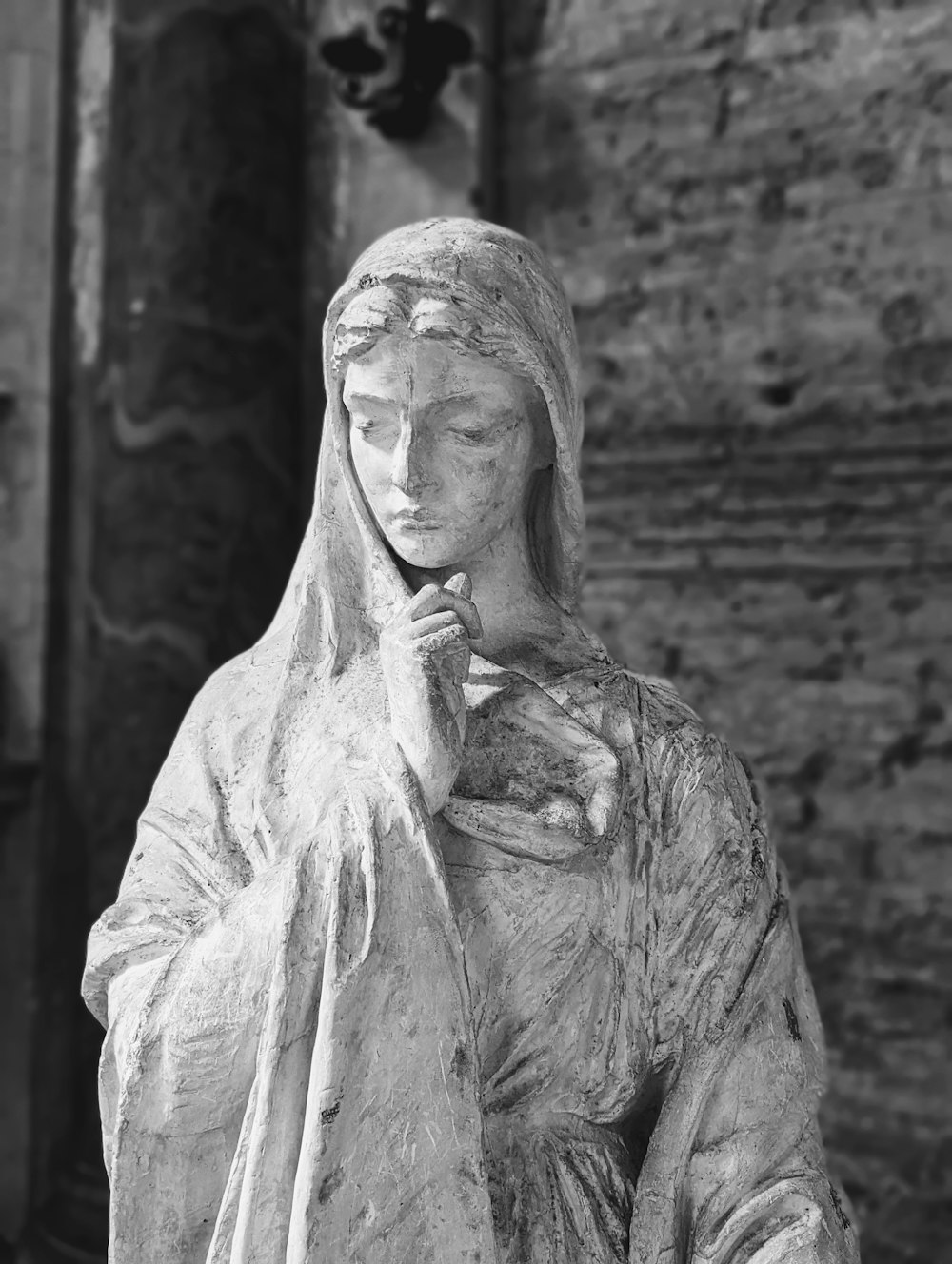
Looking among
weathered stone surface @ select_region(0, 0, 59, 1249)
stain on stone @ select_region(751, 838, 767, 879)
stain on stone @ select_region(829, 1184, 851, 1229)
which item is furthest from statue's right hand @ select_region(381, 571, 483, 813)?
weathered stone surface @ select_region(0, 0, 59, 1249)

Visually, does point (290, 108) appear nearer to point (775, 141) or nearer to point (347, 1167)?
point (775, 141)

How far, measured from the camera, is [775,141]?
370 centimetres

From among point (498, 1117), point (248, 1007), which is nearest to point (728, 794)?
point (498, 1117)

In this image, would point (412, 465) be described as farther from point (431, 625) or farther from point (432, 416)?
point (431, 625)

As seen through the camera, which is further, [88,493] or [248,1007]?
[88,493]

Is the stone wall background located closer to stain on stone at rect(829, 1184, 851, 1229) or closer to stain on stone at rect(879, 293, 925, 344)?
stain on stone at rect(879, 293, 925, 344)

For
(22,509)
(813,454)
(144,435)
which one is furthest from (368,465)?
(22,509)

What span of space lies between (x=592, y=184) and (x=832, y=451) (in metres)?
0.91

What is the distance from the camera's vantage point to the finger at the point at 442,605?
1.86 m

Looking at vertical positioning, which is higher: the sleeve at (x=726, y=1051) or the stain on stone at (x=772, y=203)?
the stain on stone at (x=772, y=203)

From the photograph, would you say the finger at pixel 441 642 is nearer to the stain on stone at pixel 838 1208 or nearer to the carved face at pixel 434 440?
the carved face at pixel 434 440

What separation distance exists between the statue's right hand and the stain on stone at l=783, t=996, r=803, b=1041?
483 mm

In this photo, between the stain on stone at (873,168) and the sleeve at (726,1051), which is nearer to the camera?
the sleeve at (726,1051)

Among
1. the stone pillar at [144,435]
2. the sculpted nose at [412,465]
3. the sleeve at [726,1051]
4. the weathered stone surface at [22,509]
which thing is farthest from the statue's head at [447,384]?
the weathered stone surface at [22,509]
